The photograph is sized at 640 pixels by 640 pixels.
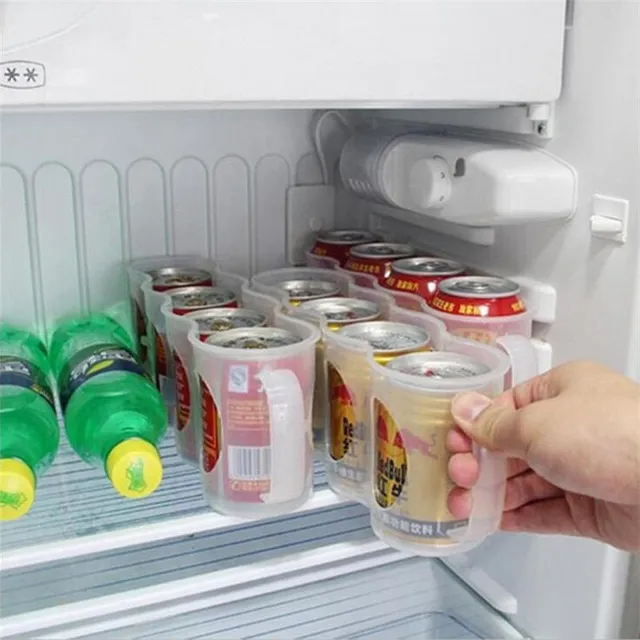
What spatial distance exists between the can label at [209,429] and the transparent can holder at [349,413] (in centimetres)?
13

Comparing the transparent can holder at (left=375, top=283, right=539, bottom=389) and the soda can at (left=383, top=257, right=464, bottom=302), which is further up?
the soda can at (left=383, top=257, right=464, bottom=302)

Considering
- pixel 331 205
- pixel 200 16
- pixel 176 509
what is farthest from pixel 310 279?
pixel 200 16

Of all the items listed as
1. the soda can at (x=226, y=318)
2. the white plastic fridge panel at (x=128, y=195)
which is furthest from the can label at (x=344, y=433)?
the white plastic fridge panel at (x=128, y=195)

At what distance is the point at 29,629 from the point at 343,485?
1.17 feet

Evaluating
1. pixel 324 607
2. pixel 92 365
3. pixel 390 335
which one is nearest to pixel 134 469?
pixel 92 365

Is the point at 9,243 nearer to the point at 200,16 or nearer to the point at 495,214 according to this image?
the point at 200,16

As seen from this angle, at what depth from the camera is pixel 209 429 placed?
0.85m

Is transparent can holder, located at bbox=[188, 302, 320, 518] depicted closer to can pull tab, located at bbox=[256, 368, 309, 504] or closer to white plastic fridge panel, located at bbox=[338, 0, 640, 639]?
can pull tab, located at bbox=[256, 368, 309, 504]

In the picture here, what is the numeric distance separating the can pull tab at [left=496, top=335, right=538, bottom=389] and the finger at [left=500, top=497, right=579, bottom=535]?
0.44 feet

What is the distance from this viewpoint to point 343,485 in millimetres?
905

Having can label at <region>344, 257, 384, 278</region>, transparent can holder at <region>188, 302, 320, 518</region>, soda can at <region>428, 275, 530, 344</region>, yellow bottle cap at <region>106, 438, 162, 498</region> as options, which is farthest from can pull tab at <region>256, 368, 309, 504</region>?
can label at <region>344, 257, 384, 278</region>

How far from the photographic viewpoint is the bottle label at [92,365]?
940mm

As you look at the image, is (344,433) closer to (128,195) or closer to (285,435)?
(285,435)

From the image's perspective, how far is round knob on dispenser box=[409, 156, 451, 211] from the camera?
1.01m
